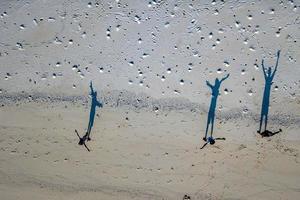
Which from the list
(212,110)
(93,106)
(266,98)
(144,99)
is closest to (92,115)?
(93,106)

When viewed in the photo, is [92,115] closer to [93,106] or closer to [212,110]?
[93,106]

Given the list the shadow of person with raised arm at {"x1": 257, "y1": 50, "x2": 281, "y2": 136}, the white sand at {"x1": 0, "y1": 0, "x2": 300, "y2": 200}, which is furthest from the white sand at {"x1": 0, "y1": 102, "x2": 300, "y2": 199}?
the shadow of person with raised arm at {"x1": 257, "y1": 50, "x2": 281, "y2": 136}

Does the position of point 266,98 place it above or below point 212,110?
above

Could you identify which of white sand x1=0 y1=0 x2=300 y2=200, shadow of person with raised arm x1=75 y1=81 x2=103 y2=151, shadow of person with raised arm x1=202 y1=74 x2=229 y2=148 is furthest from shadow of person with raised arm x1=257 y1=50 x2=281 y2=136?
shadow of person with raised arm x1=75 y1=81 x2=103 y2=151

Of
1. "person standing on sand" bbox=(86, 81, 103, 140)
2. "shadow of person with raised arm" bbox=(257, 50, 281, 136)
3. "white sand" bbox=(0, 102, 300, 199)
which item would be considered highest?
"shadow of person with raised arm" bbox=(257, 50, 281, 136)

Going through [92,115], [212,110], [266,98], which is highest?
[266,98]

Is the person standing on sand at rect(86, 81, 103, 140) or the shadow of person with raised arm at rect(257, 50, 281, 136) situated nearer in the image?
the shadow of person with raised arm at rect(257, 50, 281, 136)

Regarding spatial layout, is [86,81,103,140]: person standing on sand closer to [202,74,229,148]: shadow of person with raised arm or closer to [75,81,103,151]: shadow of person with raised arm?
[75,81,103,151]: shadow of person with raised arm

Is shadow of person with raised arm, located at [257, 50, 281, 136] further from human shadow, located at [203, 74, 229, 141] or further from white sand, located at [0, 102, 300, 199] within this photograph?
human shadow, located at [203, 74, 229, 141]

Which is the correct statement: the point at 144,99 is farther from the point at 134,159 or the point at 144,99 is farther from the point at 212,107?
the point at 212,107

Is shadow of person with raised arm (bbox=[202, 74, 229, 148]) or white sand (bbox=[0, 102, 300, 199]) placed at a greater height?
shadow of person with raised arm (bbox=[202, 74, 229, 148])

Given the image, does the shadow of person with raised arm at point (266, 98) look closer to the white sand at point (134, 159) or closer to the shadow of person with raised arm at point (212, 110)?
the white sand at point (134, 159)

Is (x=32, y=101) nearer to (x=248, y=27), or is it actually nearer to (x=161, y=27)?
(x=161, y=27)

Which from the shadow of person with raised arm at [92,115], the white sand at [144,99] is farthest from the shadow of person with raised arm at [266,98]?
the shadow of person with raised arm at [92,115]
